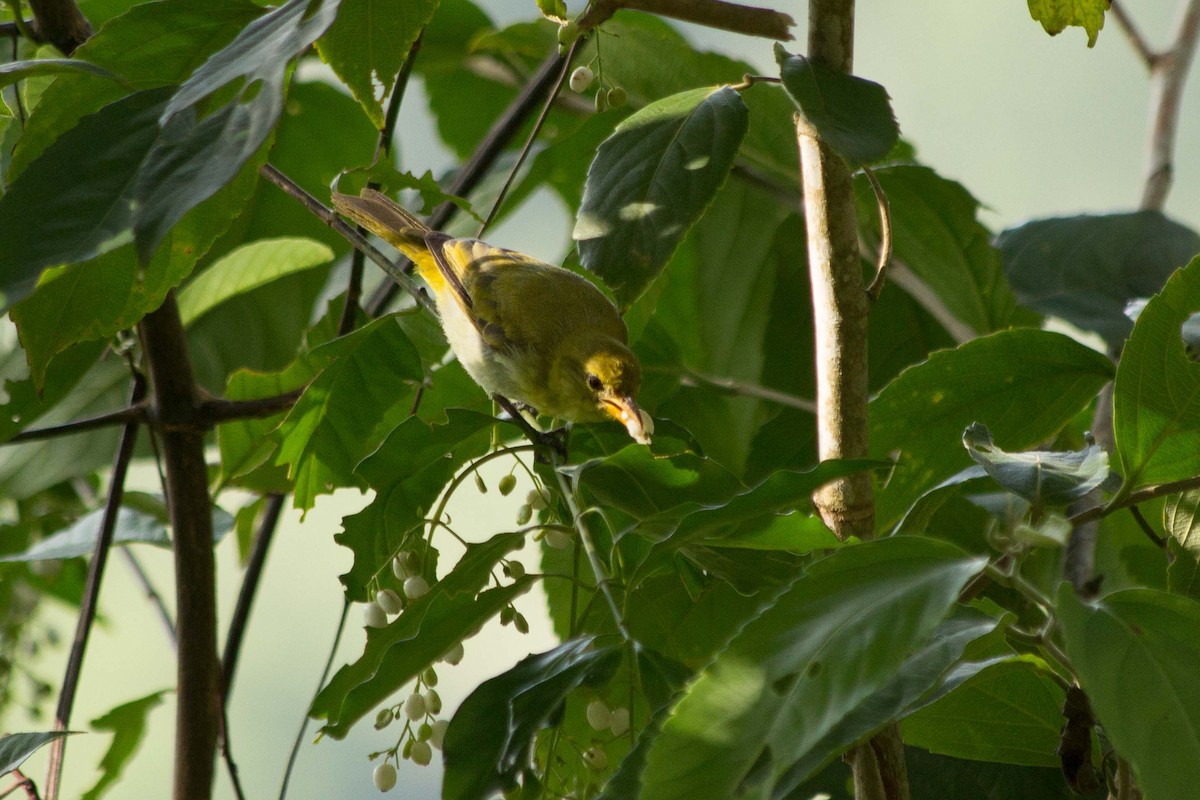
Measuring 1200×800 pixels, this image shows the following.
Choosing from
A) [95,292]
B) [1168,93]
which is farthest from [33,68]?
[1168,93]

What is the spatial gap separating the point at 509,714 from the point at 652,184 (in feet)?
1.13

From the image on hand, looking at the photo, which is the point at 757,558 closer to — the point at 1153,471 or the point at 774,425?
the point at 1153,471

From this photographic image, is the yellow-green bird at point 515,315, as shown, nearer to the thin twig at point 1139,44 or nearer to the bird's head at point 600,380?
the bird's head at point 600,380

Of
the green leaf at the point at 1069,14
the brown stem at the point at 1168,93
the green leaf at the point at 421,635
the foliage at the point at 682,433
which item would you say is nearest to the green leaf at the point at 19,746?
the foliage at the point at 682,433

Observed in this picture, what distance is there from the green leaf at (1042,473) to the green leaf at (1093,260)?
1.90 ft

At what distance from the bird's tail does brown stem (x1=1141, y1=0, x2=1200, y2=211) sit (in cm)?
101

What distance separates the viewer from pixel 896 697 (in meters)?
0.55

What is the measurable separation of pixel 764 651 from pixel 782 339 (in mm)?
946

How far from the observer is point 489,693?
65 cm

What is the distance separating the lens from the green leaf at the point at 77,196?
469mm

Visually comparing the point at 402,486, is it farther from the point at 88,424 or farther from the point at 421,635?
the point at 88,424

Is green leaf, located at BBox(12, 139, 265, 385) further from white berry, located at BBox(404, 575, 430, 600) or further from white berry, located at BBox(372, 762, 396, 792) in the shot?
white berry, located at BBox(372, 762, 396, 792)

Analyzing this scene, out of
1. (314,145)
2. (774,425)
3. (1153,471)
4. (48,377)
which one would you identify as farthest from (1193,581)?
(314,145)

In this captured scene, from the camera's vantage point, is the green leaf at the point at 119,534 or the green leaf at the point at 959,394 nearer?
the green leaf at the point at 959,394
